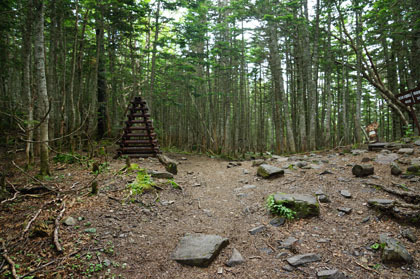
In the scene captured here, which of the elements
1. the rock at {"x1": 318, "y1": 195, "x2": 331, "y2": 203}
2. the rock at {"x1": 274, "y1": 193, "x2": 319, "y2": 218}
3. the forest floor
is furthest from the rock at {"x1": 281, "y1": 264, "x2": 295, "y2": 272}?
the rock at {"x1": 318, "y1": 195, "x2": 331, "y2": 203}

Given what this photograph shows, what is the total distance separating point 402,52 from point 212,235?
13.3 metres

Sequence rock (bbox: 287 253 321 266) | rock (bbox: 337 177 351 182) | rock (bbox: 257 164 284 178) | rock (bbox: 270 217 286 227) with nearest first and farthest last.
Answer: rock (bbox: 287 253 321 266)
rock (bbox: 270 217 286 227)
rock (bbox: 337 177 351 182)
rock (bbox: 257 164 284 178)

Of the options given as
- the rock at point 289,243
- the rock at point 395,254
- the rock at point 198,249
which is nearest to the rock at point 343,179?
the rock at point 395,254

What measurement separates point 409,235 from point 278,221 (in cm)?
153

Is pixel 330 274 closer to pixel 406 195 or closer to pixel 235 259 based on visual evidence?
pixel 235 259

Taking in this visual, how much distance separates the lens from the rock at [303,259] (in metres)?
2.28

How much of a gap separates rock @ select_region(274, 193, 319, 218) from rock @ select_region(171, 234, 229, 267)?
50.9 inches

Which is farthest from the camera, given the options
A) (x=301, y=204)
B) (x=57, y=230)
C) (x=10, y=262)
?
(x=301, y=204)

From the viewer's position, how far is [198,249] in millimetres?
2486

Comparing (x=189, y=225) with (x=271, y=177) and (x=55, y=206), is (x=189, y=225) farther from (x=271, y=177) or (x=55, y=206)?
(x=271, y=177)

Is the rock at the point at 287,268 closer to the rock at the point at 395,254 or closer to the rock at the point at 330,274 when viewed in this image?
the rock at the point at 330,274

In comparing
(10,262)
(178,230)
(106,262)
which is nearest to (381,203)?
(178,230)

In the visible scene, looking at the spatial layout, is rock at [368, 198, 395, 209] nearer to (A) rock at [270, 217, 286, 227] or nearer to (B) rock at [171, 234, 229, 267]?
(A) rock at [270, 217, 286, 227]

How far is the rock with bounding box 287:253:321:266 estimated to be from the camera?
A: 2275 mm
